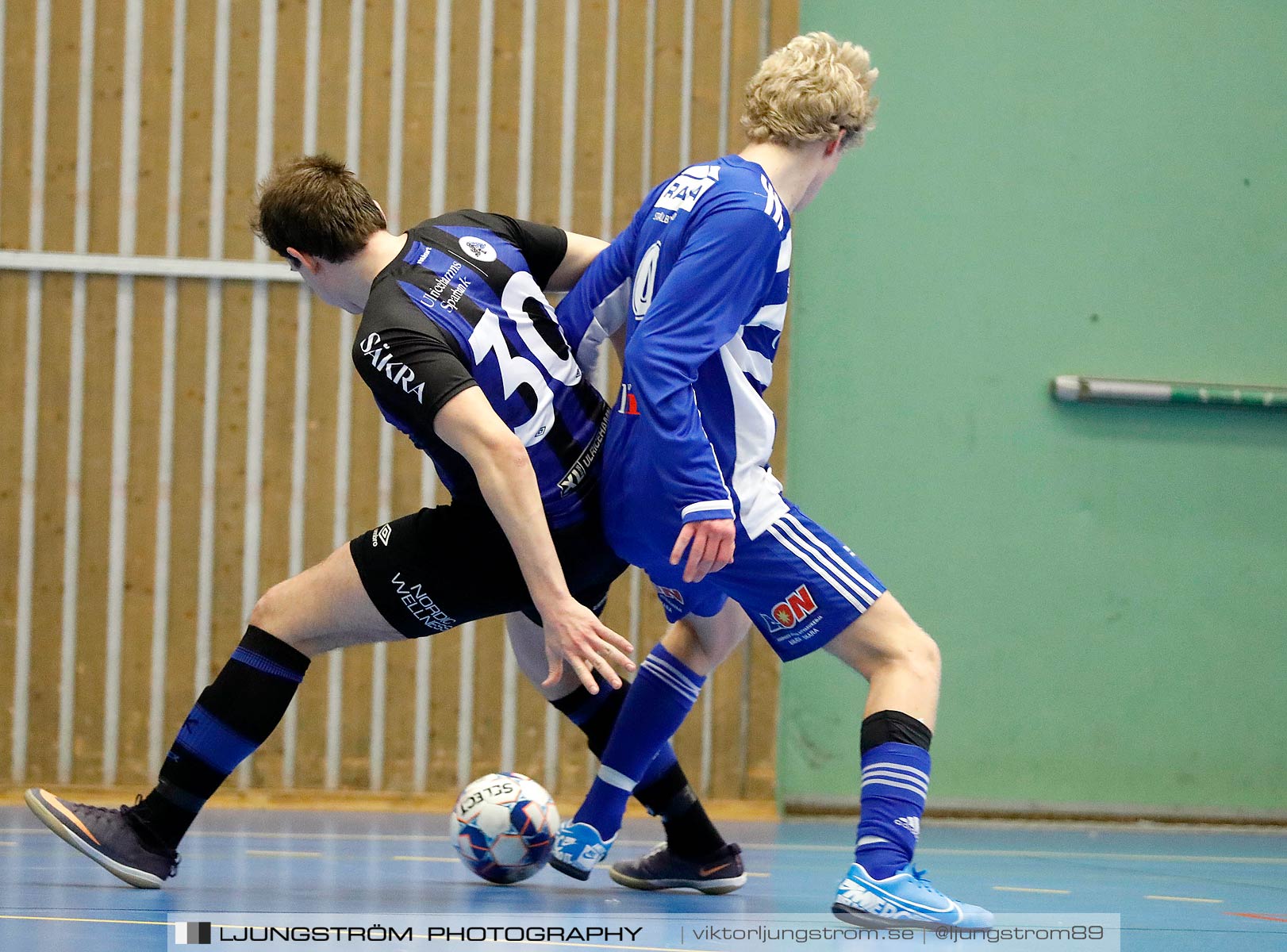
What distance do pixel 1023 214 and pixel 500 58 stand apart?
2.45 meters

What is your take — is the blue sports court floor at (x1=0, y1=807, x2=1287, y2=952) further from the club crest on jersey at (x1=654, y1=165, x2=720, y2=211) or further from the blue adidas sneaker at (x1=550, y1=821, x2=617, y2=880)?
A: the club crest on jersey at (x1=654, y1=165, x2=720, y2=211)

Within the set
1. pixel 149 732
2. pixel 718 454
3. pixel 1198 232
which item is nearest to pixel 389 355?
pixel 718 454

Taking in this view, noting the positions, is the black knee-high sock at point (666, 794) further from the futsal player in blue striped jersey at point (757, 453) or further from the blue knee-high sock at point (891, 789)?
the blue knee-high sock at point (891, 789)

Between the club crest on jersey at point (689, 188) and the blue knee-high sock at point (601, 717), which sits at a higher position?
the club crest on jersey at point (689, 188)

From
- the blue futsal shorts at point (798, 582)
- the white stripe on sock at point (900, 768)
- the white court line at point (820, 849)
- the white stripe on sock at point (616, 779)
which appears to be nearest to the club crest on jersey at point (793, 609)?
the blue futsal shorts at point (798, 582)

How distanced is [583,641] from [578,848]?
90 cm

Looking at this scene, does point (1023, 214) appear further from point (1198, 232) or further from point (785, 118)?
point (785, 118)

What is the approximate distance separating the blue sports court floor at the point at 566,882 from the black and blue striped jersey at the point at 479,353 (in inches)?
36.2

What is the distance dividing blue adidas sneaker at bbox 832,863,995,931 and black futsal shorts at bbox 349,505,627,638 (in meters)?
0.94

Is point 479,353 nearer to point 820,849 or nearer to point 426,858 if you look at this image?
point 426,858

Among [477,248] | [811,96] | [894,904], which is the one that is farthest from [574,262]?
[894,904]

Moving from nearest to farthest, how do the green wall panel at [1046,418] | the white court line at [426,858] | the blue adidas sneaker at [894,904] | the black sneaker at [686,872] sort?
1. the blue adidas sneaker at [894,904]
2. the black sneaker at [686,872]
3. the white court line at [426,858]
4. the green wall panel at [1046,418]

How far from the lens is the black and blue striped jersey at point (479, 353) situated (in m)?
2.70

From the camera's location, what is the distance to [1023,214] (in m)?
6.37
